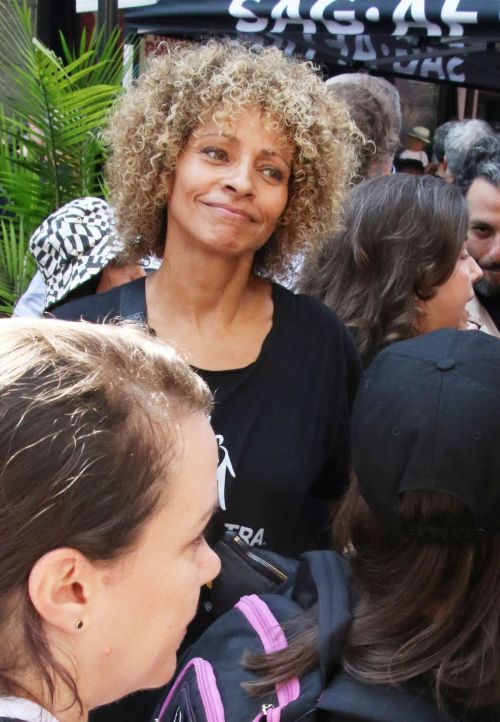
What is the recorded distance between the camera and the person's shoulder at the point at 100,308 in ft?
6.86

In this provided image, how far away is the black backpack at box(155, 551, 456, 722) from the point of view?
4.04ft

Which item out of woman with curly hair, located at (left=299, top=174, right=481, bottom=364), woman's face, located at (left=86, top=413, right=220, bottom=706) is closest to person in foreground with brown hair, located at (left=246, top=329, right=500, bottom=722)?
woman's face, located at (left=86, top=413, right=220, bottom=706)

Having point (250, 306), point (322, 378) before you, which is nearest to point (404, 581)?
point (322, 378)

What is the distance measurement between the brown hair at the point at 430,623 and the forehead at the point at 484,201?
223 cm

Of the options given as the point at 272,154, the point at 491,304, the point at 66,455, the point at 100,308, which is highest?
the point at 272,154

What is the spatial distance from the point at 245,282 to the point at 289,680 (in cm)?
115

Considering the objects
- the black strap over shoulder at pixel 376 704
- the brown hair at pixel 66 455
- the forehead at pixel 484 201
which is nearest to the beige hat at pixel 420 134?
the forehead at pixel 484 201

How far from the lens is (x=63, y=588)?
3.03 feet

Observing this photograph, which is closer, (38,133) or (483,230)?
(483,230)

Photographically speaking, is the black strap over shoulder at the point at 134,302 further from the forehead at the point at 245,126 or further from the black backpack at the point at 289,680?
the black backpack at the point at 289,680

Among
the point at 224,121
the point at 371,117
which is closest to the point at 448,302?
the point at 224,121

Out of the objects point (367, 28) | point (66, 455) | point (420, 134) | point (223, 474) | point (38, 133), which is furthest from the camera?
point (420, 134)

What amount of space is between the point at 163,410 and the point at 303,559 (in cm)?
53

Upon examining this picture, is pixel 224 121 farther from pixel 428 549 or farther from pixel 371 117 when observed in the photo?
pixel 371 117
